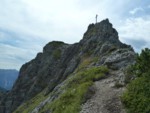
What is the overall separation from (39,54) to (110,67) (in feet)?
329

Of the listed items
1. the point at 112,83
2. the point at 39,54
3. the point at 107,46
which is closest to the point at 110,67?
the point at 112,83

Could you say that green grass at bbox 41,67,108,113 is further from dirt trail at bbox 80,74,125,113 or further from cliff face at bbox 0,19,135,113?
cliff face at bbox 0,19,135,113

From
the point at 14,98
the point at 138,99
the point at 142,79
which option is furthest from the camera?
the point at 14,98

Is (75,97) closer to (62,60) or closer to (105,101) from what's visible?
(105,101)

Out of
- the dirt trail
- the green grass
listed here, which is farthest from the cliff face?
the dirt trail

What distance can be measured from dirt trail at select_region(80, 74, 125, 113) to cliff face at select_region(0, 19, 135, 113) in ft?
48.0

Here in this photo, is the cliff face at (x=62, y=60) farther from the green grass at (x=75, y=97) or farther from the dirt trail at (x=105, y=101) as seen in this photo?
the dirt trail at (x=105, y=101)

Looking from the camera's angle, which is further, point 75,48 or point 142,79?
point 75,48

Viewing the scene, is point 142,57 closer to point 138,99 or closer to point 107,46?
point 138,99

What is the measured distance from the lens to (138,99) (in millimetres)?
31922

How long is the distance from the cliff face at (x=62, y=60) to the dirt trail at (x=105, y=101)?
14.6 metres

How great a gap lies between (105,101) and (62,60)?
84933mm

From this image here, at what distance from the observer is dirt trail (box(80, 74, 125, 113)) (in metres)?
32.9

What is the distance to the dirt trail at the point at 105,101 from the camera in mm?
32906
